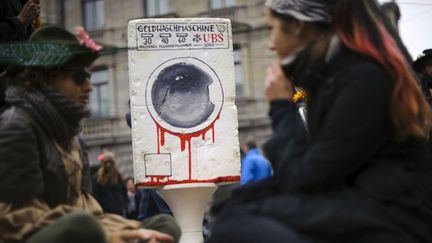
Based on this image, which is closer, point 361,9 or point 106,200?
point 361,9

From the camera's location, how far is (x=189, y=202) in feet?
12.3

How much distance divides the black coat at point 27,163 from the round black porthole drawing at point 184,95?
1.67 meters

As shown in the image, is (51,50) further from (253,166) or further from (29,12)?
(253,166)

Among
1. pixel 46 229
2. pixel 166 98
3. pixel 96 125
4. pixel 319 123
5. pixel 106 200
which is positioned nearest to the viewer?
pixel 46 229

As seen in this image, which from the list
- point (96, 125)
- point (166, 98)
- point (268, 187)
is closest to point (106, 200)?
point (166, 98)

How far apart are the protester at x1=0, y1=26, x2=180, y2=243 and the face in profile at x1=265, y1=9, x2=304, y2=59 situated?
1.60ft

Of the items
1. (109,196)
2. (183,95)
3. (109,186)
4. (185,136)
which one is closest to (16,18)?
(183,95)

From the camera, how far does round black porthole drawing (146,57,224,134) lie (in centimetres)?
367

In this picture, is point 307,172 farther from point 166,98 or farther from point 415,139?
point 166,98

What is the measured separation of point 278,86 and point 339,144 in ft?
0.93

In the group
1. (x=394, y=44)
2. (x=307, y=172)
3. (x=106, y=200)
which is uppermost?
(x=394, y=44)

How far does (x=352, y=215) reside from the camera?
73.4 inches

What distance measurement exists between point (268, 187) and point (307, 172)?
181 mm

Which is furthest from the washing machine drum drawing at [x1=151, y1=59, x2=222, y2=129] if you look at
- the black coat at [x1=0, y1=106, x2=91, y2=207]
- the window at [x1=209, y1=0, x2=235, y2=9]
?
the black coat at [x1=0, y1=106, x2=91, y2=207]
